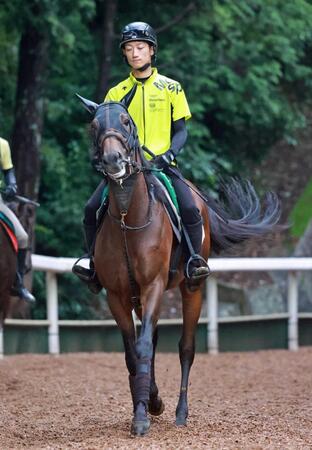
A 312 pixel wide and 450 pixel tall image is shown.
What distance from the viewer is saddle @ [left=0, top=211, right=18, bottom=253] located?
12.8 meters

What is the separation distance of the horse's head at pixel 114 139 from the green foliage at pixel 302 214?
47.0 feet

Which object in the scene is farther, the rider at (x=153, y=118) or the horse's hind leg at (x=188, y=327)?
the horse's hind leg at (x=188, y=327)

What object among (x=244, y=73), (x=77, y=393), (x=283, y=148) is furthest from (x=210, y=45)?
(x=77, y=393)

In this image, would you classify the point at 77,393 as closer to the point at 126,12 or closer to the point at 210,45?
the point at 126,12

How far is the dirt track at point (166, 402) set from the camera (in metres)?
8.52

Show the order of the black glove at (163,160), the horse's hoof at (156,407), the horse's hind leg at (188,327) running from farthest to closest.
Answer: the horse's hind leg at (188,327) → the horse's hoof at (156,407) → the black glove at (163,160)

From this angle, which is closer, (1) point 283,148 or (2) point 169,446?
(2) point 169,446

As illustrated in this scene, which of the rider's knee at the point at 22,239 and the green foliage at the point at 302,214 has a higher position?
the green foliage at the point at 302,214

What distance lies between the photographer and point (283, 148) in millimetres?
26766

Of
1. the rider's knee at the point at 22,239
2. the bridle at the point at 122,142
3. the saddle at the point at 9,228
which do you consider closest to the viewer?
the bridle at the point at 122,142

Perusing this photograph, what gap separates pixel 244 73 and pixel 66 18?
15.9 ft

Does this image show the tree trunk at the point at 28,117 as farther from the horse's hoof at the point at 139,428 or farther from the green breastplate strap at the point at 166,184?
the horse's hoof at the point at 139,428

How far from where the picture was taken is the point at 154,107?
9586 mm

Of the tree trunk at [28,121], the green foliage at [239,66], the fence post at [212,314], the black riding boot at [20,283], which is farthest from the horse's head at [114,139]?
the green foliage at [239,66]
